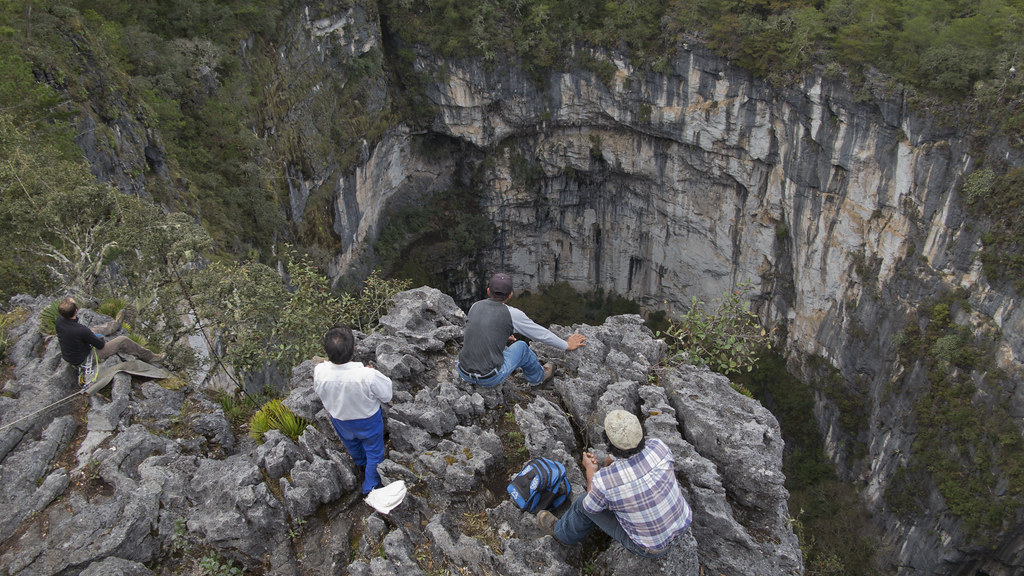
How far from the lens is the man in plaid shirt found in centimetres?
394

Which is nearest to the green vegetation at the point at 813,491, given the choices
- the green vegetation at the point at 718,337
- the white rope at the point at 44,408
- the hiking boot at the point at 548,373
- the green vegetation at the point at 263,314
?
the green vegetation at the point at 718,337

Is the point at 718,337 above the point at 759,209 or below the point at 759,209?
above

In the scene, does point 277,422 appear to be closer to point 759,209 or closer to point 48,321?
point 48,321

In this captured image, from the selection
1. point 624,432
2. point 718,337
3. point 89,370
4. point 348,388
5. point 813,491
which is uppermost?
point 624,432

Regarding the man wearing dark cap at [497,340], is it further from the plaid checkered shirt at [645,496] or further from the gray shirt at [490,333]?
the plaid checkered shirt at [645,496]

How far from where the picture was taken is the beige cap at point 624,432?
12.8ft

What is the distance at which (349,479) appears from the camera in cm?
538

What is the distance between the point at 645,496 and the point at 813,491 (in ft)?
89.6

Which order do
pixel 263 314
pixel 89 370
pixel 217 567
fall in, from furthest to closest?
pixel 263 314 < pixel 89 370 < pixel 217 567

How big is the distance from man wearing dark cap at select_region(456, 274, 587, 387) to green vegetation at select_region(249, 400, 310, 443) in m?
1.82

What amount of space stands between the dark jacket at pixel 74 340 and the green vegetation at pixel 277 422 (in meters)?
2.03

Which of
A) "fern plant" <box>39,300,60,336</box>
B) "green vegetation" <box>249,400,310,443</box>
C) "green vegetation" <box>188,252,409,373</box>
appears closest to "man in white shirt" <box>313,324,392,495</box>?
"green vegetation" <box>249,400,310,443</box>

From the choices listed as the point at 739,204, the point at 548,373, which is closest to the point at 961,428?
the point at 739,204

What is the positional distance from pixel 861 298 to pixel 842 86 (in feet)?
32.4
